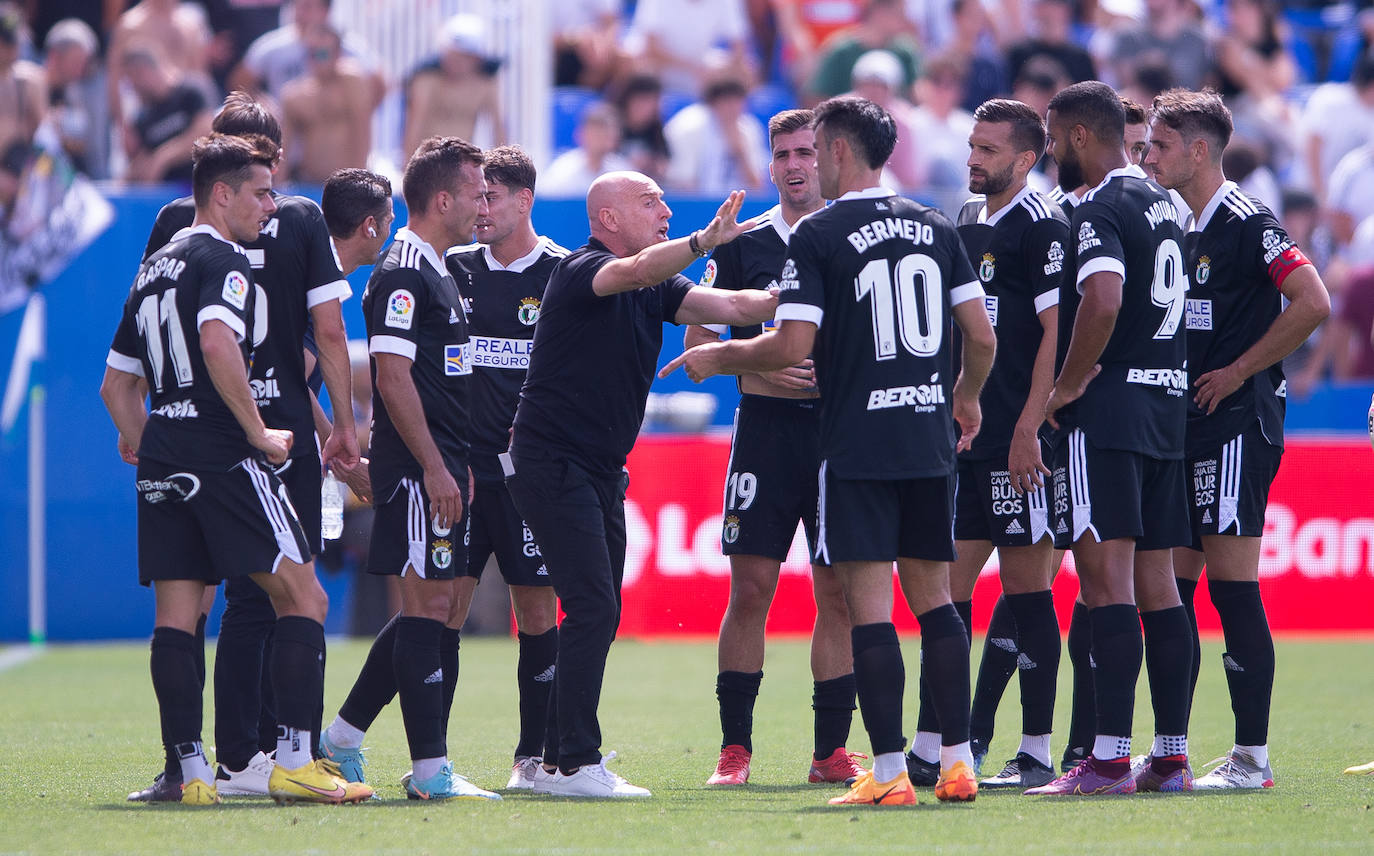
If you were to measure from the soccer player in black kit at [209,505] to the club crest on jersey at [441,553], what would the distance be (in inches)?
16.8

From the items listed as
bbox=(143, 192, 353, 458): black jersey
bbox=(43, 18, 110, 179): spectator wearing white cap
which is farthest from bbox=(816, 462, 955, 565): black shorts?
bbox=(43, 18, 110, 179): spectator wearing white cap

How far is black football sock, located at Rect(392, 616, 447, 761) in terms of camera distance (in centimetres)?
602

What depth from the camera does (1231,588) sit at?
657cm

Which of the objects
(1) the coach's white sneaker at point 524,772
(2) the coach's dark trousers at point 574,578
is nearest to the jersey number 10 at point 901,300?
(2) the coach's dark trousers at point 574,578

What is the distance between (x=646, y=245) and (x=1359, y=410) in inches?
391

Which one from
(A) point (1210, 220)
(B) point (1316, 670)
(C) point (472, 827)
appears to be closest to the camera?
(C) point (472, 827)

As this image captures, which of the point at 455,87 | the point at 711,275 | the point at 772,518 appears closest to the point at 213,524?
the point at 772,518

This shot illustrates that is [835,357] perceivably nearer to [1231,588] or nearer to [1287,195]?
[1231,588]

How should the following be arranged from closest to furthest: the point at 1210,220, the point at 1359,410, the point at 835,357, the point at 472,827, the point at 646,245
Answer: the point at 472,827
the point at 835,357
the point at 646,245
the point at 1210,220
the point at 1359,410

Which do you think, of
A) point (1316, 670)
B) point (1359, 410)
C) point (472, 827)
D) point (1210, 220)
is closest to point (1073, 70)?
point (1359, 410)

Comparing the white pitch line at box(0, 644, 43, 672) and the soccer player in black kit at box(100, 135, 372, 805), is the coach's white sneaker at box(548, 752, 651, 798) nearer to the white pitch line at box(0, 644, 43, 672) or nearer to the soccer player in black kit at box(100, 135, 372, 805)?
the soccer player in black kit at box(100, 135, 372, 805)

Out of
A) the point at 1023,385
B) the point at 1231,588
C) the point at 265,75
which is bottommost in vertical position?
the point at 1231,588

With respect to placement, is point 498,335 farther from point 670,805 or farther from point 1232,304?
point 1232,304

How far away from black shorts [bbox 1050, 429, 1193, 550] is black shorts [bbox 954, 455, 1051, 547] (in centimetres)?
18
